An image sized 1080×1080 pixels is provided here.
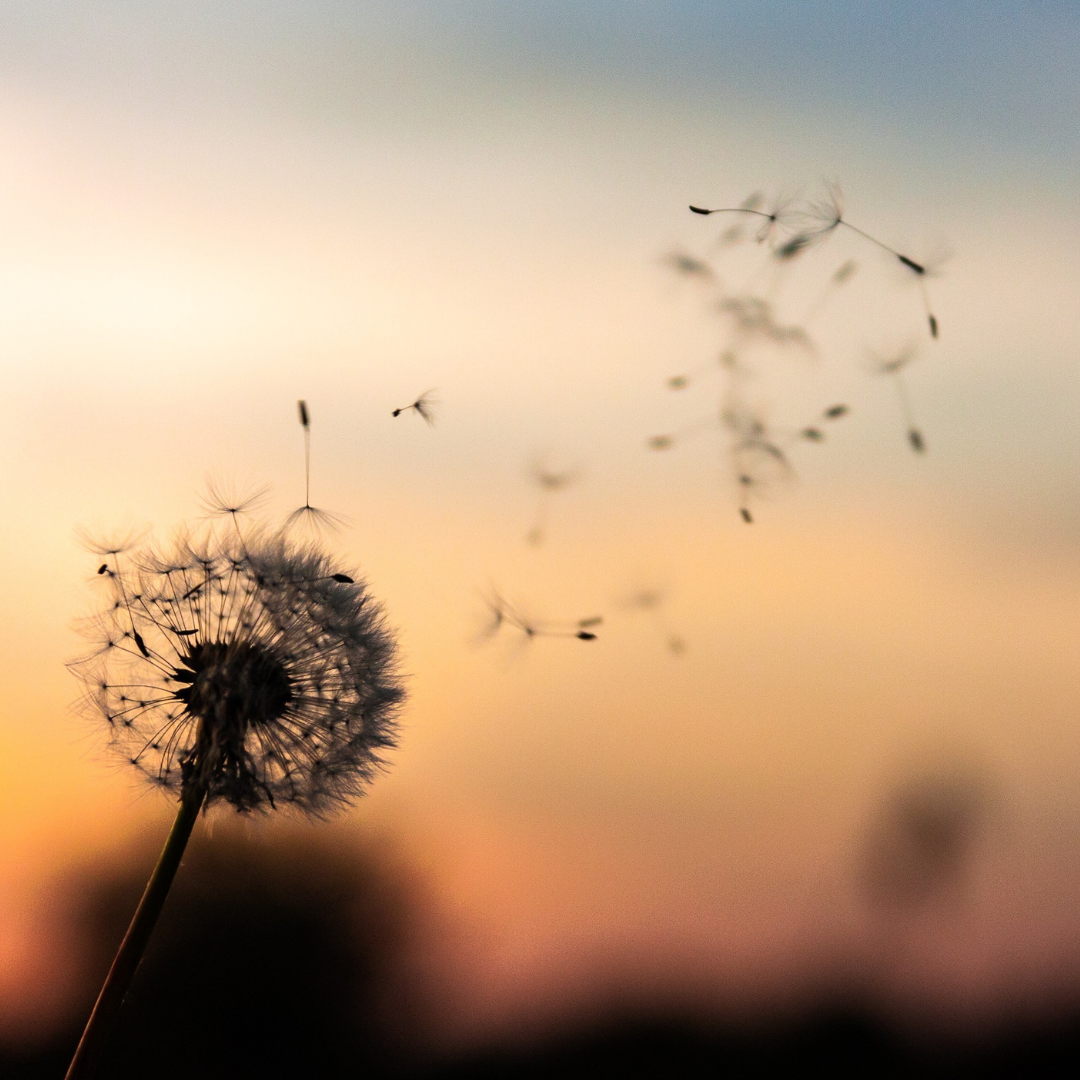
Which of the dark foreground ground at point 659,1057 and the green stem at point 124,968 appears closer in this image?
the green stem at point 124,968

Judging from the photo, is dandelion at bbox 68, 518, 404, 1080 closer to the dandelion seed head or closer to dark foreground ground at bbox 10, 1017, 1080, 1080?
the dandelion seed head

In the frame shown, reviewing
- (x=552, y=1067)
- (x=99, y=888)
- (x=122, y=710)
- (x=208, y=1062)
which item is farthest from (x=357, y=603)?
(x=552, y=1067)

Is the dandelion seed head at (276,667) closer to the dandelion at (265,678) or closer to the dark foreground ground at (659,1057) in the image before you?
the dandelion at (265,678)

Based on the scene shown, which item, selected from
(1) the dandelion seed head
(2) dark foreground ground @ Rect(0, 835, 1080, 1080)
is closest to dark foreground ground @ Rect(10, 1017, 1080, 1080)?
(2) dark foreground ground @ Rect(0, 835, 1080, 1080)

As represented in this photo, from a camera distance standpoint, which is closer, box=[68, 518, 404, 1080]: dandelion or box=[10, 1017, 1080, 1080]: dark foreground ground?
box=[68, 518, 404, 1080]: dandelion

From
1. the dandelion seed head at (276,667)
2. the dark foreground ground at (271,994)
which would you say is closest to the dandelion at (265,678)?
the dandelion seed head at (276,667)

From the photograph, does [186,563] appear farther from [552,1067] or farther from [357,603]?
[552,1067]

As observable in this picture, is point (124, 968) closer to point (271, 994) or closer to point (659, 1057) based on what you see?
point (271, 994)

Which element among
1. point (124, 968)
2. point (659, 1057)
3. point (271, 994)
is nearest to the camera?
point (124, 968)

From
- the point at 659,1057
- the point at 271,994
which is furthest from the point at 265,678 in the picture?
the point at 659,1057
